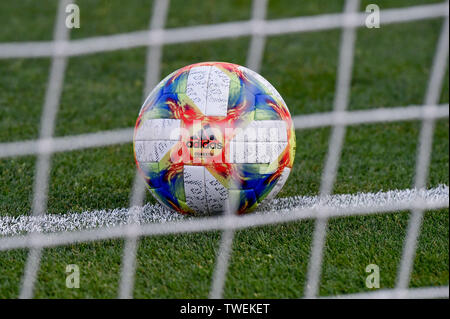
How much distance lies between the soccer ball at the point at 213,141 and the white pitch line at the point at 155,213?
208mm

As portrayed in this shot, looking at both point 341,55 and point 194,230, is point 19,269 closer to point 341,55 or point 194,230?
point 194,230

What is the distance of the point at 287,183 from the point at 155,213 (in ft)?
2.99

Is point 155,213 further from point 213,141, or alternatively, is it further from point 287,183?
point 287,183

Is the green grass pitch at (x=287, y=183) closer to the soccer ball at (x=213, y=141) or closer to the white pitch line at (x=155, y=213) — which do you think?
the white pitch line at (x=155, y=213)

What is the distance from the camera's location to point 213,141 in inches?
119

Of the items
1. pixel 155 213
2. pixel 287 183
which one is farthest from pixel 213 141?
pixel 287 183

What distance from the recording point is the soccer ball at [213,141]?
9.95 feet

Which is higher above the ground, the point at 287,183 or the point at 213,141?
the point at 287,183

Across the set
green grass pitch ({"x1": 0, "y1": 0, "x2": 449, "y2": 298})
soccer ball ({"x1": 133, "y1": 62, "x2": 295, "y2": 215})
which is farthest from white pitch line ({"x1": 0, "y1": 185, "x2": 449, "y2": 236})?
soccer ball ({"x1": 133, "y1": 62, "x2": 295, "y2": 215})

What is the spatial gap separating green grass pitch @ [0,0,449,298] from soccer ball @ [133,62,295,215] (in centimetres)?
21

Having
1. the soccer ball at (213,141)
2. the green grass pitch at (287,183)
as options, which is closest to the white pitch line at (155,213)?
the green grass pitch at (287,183)

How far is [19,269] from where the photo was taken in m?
2.87

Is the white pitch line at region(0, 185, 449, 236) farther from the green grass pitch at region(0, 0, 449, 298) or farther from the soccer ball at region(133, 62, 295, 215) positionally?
the soccer ball at region(133, 62, 295, 215)
